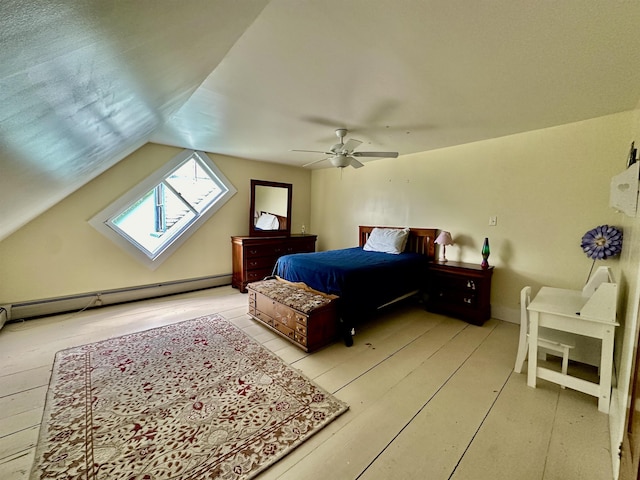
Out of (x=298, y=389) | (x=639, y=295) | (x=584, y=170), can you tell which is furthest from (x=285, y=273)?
(x=584, y=170)

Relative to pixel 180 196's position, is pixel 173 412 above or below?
below

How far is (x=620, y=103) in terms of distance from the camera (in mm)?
2262

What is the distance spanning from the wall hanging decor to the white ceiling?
116 cm

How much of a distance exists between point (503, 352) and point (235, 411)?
8.43 feet

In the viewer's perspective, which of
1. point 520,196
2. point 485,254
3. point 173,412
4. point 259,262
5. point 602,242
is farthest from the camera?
point 259,262

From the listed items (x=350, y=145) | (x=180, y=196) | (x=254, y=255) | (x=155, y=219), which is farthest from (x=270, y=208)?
(x=350, y=145)

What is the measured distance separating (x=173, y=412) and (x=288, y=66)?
256 centimetres

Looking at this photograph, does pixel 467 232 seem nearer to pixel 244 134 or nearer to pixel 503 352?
pixel 503 352

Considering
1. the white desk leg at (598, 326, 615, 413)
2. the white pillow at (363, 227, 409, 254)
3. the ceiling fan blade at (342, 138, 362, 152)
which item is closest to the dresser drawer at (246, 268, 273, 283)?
the white pillow at (363, 227, 409, 254)

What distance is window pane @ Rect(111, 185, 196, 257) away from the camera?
153 inches

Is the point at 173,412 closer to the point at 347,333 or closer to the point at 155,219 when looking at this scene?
the point at 347,333

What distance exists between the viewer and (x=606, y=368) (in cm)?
175

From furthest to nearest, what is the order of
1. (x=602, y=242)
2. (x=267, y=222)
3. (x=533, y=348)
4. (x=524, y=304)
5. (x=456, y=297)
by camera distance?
(x=267, y=222) → (x=456, y=297) → (x=602, y=242) → (x=524, y=304) → (x=533, y=348)

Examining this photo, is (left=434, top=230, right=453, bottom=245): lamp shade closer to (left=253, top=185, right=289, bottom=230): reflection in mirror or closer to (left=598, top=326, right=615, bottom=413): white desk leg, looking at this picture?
(left=598, top=326, right=615, bottom=413): white desk leg
